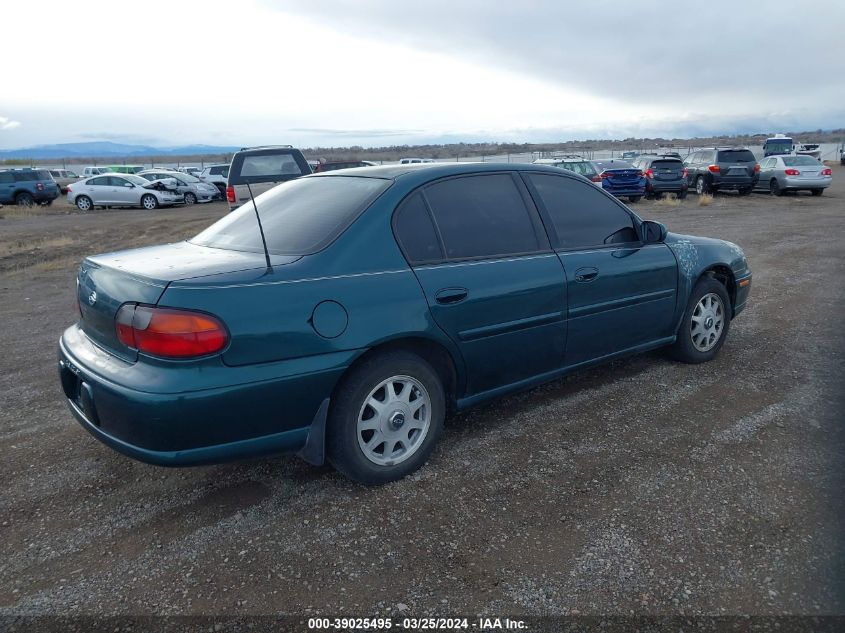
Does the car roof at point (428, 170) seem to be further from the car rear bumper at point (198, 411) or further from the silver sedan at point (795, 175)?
the silver sedan at point (795, 175)

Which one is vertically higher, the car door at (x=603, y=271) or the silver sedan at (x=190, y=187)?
the car door at (x=603, y=271)

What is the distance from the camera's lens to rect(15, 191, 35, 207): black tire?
79.7 feet

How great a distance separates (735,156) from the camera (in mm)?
21578

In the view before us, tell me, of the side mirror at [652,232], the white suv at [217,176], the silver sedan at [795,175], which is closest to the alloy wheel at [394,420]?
the side mirror at [652,232]

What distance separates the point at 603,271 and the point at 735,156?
2080 centimetres

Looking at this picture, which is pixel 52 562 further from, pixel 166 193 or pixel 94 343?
pixel 166 193

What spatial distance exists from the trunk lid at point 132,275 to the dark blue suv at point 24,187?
25474 millimetres

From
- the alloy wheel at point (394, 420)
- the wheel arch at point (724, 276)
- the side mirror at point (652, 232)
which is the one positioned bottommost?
the alloy wheel at point (394, 420)

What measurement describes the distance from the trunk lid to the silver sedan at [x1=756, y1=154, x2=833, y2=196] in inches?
872

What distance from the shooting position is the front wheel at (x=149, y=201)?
23750 millimetres

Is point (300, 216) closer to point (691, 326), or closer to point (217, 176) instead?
point (691, 326)

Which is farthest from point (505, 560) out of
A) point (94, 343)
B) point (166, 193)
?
point (166, 193)

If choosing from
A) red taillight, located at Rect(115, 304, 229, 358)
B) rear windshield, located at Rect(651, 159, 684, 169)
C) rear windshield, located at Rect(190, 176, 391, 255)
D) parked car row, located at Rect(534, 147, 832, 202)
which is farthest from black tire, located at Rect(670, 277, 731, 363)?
rear windshield, located at Rect(651, 159, 684, 169)

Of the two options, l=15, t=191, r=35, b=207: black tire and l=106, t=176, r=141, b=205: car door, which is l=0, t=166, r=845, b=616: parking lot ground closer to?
l=106, t=176, r=141, b=205: car door
